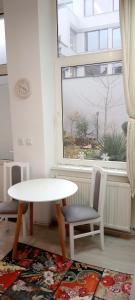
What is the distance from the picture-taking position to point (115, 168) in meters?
2.81

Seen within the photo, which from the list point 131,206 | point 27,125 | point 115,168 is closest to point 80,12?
point 27,125

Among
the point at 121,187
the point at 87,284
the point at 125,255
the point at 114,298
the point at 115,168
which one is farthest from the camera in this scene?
the point at 115,168

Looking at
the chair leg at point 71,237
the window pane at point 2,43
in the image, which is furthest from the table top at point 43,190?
the window pane at point 2,43

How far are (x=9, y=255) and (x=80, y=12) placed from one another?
111 inches

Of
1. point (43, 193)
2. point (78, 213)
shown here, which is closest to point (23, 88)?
point (43, 193)

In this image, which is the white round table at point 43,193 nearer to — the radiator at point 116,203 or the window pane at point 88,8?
the radiator at point 116,203

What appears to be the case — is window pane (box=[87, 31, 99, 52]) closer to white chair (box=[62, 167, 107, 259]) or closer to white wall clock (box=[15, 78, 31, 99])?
white wall clock (box=[15, 78, 31, 99])

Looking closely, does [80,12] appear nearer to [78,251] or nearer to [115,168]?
[115,168]

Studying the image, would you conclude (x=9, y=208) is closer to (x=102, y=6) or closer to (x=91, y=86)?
(x=91, y=86)

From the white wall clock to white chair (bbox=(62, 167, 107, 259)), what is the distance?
47.5 inches

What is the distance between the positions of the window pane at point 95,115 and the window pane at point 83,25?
0.82 feet

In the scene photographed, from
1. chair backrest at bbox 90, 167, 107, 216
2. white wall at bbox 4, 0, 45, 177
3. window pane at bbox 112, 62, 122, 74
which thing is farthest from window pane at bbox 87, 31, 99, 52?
chair backrest at bbox 90, 167, 107, 216

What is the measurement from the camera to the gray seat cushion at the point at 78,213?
2349 millimetres

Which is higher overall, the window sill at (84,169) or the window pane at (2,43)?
the window pane at (2,43)
